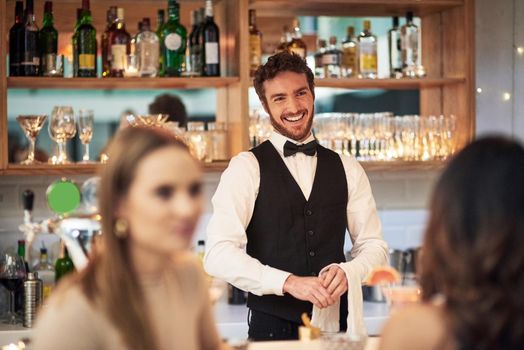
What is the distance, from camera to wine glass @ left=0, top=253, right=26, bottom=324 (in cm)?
424

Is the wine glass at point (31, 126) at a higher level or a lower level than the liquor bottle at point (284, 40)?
lower

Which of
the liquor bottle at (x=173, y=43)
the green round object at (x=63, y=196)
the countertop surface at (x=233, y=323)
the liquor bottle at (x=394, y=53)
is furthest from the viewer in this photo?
the liquor bottle at (x=394, y=53)

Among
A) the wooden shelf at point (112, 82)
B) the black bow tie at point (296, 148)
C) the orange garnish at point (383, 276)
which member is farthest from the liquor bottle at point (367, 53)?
the orange garnish at point (383, 276)

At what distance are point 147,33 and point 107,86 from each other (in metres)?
0.30

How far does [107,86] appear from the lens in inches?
177

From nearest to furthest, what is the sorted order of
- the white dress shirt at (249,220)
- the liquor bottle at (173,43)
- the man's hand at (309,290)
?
1. the man's hand at (309,290)
2. the white dress shirt at (249,220)
3. the liquor bottle at (173,43)

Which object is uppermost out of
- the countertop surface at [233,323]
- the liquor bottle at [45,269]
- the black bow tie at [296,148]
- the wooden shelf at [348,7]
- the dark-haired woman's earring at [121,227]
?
the wooden shelf at [348,7]

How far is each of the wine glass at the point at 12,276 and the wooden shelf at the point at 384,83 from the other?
151 cm

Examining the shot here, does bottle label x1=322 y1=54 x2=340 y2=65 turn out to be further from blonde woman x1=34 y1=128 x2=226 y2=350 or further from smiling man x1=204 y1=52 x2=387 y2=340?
blonde woman x1=34 y1=128 x2=226 y2=350

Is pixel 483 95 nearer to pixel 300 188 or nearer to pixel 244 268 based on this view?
pixel 300 188

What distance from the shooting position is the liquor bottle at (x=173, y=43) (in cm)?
445

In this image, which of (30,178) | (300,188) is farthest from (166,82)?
(300,188)

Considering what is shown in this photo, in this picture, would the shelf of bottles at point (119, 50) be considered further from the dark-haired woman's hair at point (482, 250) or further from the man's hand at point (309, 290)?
the dark-haired woman's hair at point (482, 250)

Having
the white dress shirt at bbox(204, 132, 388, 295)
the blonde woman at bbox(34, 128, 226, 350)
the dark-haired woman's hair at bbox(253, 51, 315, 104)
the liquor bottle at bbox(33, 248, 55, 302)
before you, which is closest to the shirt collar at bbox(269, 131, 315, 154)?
the white dress shirt at bbox(204, 132, 388, 295)
